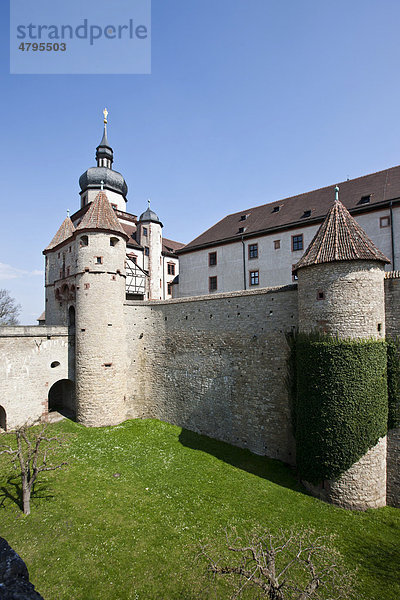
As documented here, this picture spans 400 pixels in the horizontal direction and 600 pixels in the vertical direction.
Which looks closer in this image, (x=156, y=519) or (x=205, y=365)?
(x=156, y=519)

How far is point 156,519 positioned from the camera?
412 inches

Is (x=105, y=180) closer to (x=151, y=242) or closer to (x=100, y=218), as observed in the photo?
(x=151, y=242)

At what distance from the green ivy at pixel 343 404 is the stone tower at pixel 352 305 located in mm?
412

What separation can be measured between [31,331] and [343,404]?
709 inches

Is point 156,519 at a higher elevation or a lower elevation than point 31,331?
lower

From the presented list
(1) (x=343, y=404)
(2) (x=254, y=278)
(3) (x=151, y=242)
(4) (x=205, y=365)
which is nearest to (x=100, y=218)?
(3) (x=151, y=242)

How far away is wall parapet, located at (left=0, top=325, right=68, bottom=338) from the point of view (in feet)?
59.3

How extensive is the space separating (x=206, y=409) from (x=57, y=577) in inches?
391

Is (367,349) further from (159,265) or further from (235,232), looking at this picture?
(159,265)

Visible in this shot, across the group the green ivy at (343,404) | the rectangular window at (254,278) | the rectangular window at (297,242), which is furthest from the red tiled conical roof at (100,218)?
the green ivy at (343,404)

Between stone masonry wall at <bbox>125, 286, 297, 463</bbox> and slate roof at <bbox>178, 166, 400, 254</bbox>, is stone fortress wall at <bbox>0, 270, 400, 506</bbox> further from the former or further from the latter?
slate roof at <bbox>178, 166, 400, 254</bbox>

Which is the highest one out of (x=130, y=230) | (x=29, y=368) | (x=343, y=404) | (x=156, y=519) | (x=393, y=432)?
(x=130, y=230)

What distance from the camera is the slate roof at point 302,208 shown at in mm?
20109

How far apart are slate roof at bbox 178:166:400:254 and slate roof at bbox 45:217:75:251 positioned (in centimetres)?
1022
